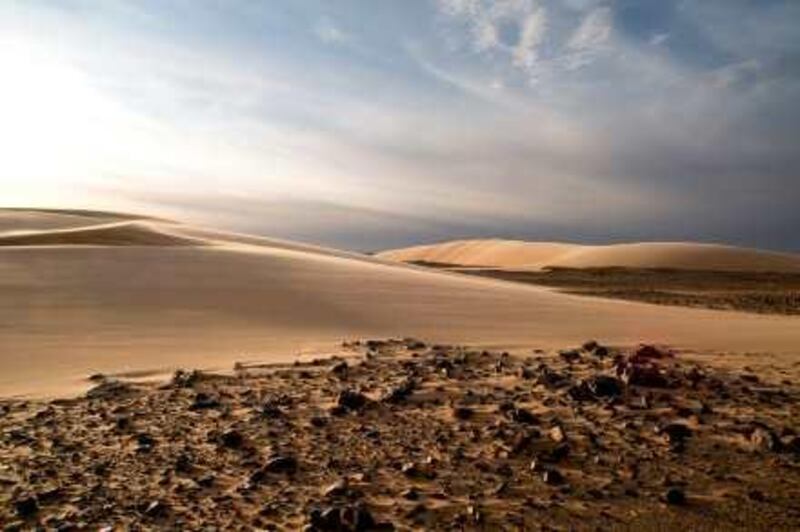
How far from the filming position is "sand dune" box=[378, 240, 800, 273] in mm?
64250

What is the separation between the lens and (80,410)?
644cm

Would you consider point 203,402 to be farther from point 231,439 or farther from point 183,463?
point 183,463

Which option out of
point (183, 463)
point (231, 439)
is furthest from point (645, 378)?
point (183, 463)

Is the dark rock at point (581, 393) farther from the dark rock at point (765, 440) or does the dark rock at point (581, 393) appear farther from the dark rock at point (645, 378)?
the dark rock at point (765, 440)

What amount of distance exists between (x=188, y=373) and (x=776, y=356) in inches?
243

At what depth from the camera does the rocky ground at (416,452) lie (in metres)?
4.21

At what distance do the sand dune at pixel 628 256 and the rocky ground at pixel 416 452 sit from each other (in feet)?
180

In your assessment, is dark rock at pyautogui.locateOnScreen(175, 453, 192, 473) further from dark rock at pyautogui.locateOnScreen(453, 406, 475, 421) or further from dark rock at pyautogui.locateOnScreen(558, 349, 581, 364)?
dark rock at pyautogui.locateOnScreen(558, 349, 581, 364)

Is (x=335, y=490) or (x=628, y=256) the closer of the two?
(x=335, y=490)

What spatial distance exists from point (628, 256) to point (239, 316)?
61449 millimetres

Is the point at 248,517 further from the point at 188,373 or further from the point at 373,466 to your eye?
the point at 188,373

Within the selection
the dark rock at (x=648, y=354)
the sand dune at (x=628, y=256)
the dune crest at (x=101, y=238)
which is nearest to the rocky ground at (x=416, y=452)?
the dark rock at (x=648, y=354)

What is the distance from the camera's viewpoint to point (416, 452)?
17.0 feet

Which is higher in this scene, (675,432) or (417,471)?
(675,432)
